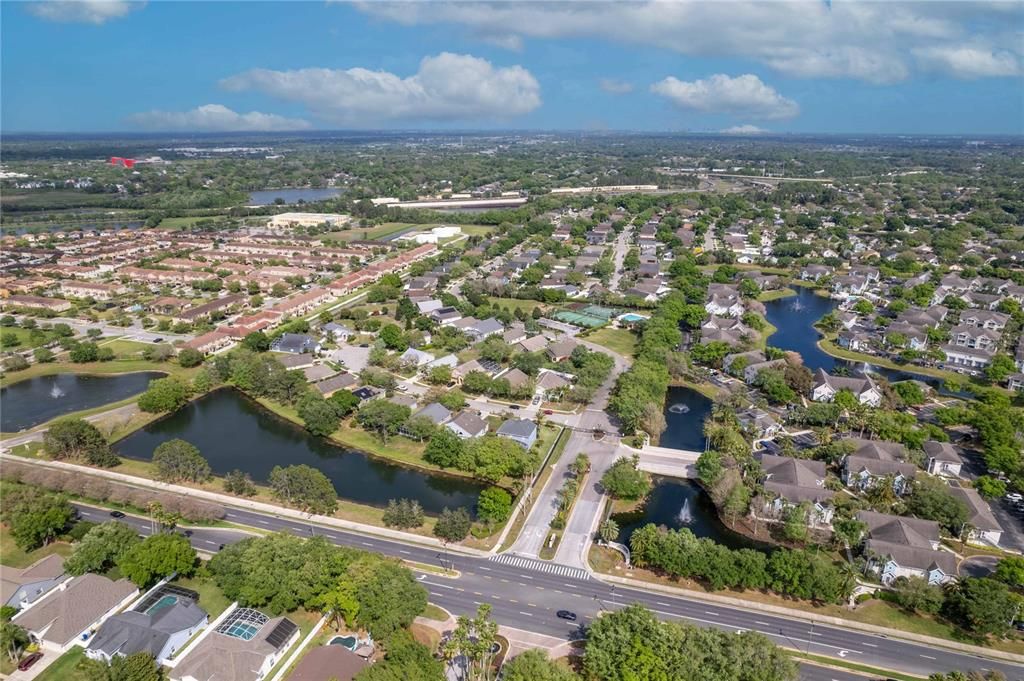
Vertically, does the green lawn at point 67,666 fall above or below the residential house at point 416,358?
below

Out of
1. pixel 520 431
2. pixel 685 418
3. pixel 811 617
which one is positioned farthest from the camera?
pixel 685 418

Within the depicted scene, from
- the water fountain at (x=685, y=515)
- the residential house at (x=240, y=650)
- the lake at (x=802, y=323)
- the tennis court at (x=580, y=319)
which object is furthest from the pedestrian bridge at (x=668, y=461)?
the tennis court at (x=580, y=319)

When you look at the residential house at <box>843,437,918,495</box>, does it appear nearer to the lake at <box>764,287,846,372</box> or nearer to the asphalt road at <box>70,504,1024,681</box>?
the asphalt road at <box>70,504,1024,681</box>

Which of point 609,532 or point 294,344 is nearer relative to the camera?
point 609,532

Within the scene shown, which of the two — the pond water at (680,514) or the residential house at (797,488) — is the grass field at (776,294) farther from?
the pond water at (680,514)

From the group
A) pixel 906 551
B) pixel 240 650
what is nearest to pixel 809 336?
pixel 906 551

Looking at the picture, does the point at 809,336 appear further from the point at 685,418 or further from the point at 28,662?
the point at 28,662
